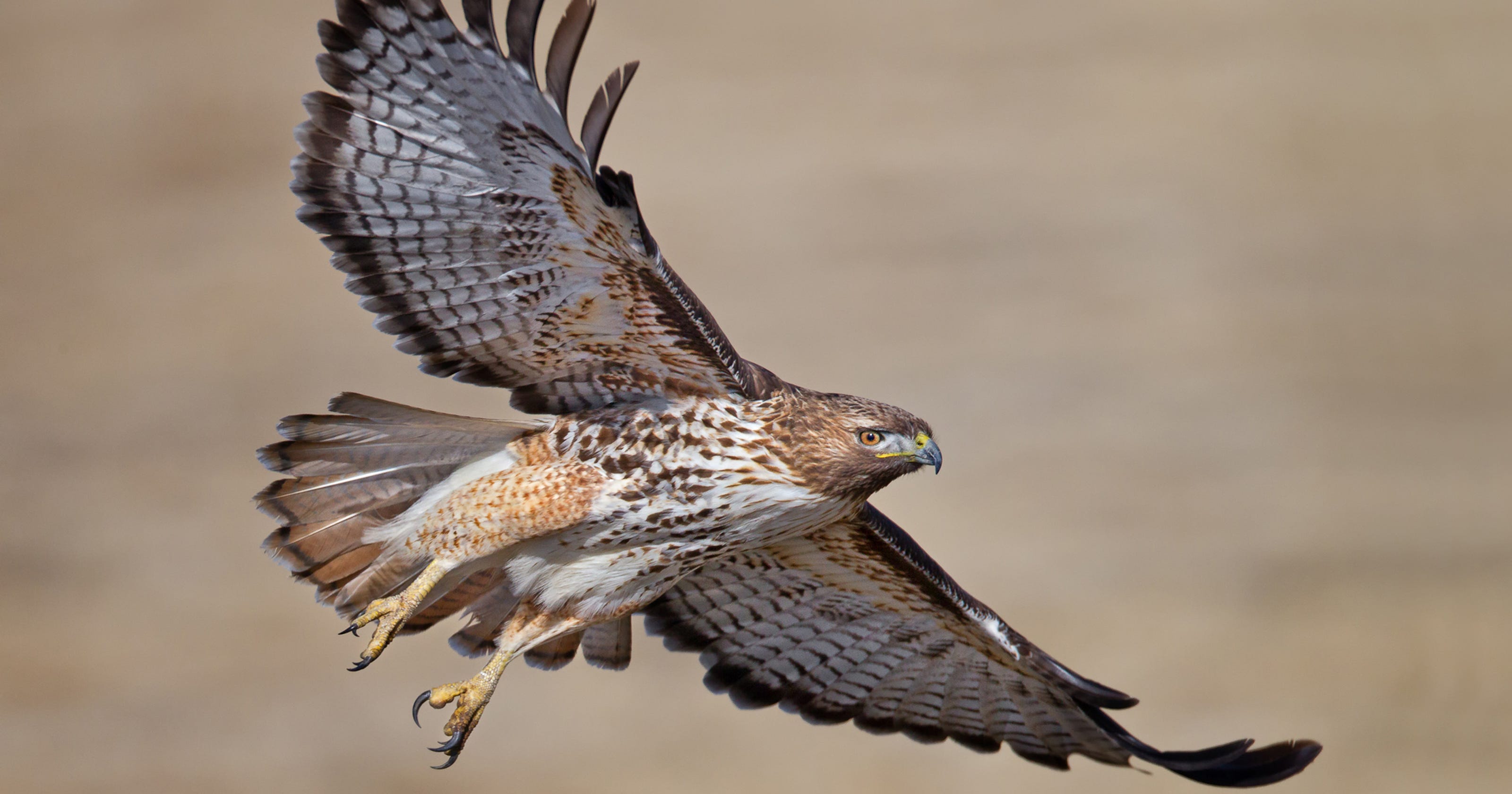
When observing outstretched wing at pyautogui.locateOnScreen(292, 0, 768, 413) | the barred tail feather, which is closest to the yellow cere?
outstretched wing at pyautogui.locateOnScreen(292, 0, 768, 413)

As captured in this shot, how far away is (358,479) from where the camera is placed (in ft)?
21.4

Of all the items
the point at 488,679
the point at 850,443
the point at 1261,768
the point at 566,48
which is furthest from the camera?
the point at 1261,768

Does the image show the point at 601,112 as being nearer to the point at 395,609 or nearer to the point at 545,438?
the point at 545,438

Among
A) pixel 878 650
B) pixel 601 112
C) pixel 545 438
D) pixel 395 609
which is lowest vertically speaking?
pixel 395 609

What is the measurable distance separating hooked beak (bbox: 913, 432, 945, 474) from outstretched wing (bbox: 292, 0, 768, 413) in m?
0.64

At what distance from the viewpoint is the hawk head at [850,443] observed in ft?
19.9

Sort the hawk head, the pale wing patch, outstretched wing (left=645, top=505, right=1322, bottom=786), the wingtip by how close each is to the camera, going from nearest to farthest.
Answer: the hawk head
the pale wing patch
the wingtip
outstretched wing (left=645, top=505, right=1322, bottom=786)

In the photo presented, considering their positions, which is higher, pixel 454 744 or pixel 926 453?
pixel 926 453

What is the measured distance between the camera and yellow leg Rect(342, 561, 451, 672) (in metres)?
6.23

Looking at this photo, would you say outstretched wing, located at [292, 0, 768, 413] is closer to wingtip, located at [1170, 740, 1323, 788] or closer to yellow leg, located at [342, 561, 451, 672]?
yellow leg, located at [342, 561, 451, 672]

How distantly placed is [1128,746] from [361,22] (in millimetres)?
4314

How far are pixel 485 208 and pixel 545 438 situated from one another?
110 cm

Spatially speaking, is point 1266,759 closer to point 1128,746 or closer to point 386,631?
point 1128,746

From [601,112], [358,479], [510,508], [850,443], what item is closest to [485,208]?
[601,112]
